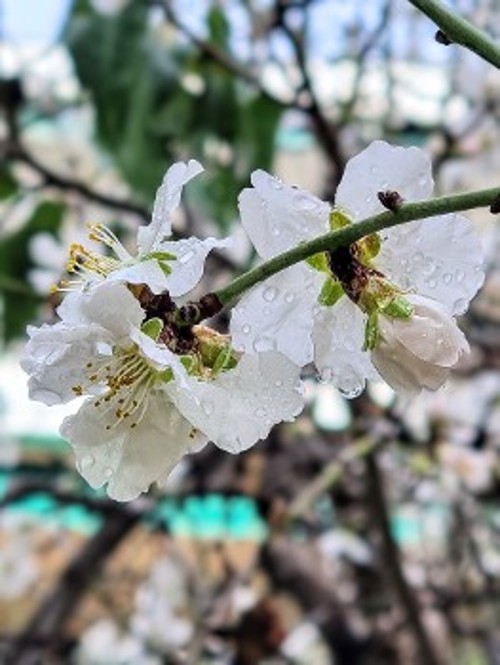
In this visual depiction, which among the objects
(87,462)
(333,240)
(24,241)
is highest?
(333,240)

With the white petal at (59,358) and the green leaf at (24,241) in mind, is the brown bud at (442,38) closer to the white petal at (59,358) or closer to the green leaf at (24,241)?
the white petal at (59,358)

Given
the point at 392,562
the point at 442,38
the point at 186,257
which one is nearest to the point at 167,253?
the point at 186,257

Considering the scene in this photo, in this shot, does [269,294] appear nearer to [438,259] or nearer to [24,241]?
[438,259]

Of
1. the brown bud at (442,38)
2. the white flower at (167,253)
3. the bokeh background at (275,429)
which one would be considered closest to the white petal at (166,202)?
the white flower at (167,253)

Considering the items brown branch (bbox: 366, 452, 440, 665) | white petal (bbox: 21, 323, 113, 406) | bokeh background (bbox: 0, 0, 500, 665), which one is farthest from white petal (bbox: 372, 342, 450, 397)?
brown branch (bbox: 366, 452, 440, 665)

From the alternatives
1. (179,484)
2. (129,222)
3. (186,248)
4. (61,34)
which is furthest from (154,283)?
(179,484)

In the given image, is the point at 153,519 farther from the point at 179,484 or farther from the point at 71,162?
the point at 71,162
